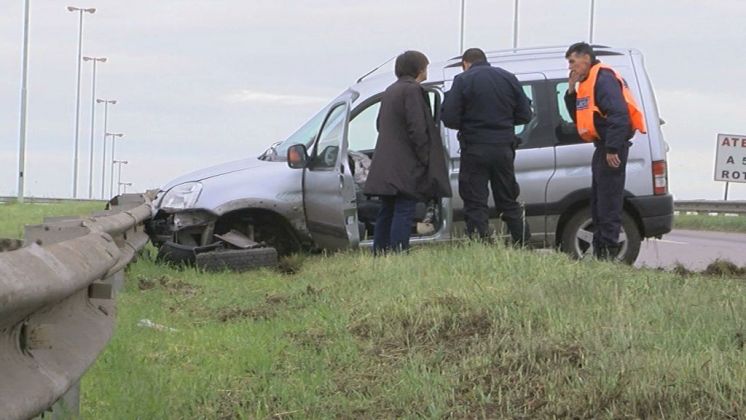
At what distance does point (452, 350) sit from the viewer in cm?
465

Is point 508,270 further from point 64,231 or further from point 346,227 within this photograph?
point 346,227

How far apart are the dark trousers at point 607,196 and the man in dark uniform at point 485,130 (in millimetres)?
654

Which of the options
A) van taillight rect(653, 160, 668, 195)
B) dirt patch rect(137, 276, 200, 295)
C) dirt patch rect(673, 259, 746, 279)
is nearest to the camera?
dirt patch rect(137, 276, 200, 295)

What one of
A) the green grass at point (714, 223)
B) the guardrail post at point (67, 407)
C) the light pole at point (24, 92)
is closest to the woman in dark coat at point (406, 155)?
the guardrail post at point (67, 407)

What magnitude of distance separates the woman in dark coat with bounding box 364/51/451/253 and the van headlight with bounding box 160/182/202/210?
72.8 inches

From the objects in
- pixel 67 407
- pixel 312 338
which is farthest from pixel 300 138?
pixel 67 407

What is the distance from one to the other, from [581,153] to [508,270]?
12.4 feet

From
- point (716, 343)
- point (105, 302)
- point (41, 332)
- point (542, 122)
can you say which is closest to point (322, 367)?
point (105, 302)

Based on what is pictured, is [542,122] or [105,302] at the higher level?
[542,122]

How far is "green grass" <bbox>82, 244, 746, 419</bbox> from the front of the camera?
3.76 meters

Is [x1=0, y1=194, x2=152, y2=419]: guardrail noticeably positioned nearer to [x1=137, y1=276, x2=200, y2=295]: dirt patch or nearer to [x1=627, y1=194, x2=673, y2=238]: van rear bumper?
[x1=137, y1=276, x2=200, y2=295]: dirt patch

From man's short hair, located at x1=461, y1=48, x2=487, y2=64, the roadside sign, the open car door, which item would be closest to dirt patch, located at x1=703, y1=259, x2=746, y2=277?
man's short hair, located at x1=461, y1=48, x2=487, y2=64

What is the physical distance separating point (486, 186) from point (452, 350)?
5030 millimetres

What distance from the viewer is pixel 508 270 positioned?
21.9 ft
